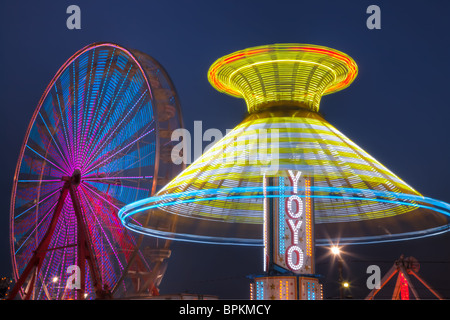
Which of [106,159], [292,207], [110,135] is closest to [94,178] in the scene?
[106,159]

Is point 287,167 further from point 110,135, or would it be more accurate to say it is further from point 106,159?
point 110,135

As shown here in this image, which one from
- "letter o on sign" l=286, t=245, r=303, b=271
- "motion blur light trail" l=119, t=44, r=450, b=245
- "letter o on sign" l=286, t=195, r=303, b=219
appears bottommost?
"letter o on sign" l=286, t=245, r=303, b=271

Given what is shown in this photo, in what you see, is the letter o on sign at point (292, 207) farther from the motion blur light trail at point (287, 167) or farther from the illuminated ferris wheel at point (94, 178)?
the illuminated ferris wheel at point (94, 178)

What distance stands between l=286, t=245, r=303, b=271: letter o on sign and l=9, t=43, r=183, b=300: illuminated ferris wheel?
6.38 meters

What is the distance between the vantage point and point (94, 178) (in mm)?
21188

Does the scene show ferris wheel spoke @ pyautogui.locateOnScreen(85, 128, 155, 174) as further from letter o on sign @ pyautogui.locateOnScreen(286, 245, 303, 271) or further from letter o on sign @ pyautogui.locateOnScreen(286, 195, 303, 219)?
letter o on sign @ pyautogui.locateOnScreen(286, 245, 303, 271)

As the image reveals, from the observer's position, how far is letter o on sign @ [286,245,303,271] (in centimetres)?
1428

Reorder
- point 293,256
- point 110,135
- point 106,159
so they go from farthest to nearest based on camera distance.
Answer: point 110,135 < point 106,159 < point 293,256

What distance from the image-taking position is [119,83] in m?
21.8

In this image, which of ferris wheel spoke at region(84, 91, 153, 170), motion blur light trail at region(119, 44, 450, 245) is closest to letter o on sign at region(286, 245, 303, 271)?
motion blur light trail at region(119, 44, 450, 245)

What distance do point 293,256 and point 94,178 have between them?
31.0 feet

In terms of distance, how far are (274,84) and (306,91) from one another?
0.91 meters

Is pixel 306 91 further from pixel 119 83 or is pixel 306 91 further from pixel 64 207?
pixel 64 207

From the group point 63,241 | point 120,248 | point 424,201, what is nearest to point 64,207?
point 63,241
